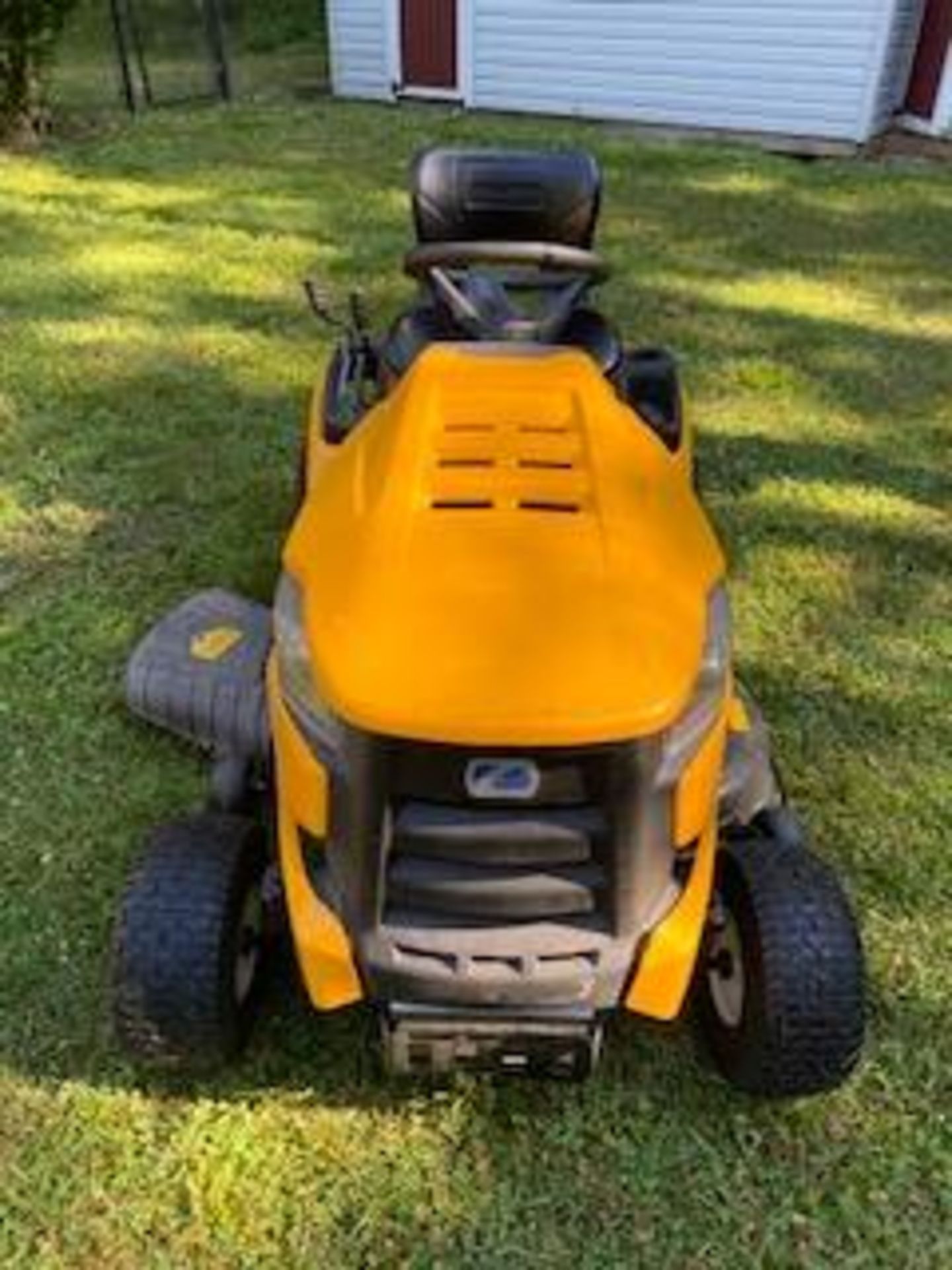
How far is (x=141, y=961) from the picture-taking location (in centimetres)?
237

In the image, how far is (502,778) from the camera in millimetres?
2016

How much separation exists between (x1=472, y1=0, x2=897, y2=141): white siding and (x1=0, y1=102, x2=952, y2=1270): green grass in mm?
2333

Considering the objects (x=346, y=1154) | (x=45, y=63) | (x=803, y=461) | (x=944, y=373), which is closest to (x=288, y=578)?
(x=346, y=1154)

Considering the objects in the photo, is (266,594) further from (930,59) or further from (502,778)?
(930,59)

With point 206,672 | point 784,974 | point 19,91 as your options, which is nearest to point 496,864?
point 784,974

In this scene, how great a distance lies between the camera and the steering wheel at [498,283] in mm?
3021

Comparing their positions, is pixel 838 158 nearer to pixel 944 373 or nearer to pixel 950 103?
pixel 950 103

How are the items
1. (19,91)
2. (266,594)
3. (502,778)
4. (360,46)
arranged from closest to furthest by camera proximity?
1. (502,778)
2. (266,594)
3. (19,91)
4. (360,46)

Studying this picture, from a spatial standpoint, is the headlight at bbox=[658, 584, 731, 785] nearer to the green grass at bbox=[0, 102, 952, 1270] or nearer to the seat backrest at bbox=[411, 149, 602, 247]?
the green grass at bbox=[0, 102, 952, 1270]

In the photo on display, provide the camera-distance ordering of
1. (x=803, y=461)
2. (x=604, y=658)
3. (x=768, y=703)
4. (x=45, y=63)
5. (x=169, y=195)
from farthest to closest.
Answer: (x=45, y=63), (x=169, y=195), (x=803, y=461), (x=768, y=703), (x=604, y=658)

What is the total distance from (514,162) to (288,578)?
5.74ft

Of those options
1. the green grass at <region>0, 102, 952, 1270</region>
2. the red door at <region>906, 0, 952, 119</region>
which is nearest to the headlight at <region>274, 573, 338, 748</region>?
the green grass at <region>0, 102, 952, 1270</region>

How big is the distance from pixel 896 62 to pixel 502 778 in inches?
372

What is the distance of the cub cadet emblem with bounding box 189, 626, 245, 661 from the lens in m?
3.36
